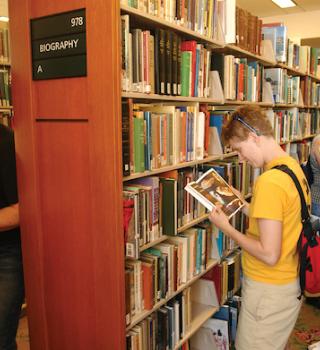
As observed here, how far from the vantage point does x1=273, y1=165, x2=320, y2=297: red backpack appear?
1.58 meters

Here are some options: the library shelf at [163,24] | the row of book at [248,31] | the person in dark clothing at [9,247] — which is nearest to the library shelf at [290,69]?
the row of book at [248,31]

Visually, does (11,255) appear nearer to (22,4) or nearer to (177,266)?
(177,266)

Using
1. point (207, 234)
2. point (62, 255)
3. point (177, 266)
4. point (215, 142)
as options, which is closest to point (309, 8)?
point (215, 142)

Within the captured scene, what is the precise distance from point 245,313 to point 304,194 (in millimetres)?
593

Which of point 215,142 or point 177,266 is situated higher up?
point 215,142

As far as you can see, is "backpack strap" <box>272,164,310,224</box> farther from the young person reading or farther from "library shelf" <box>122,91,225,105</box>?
"library shelf" <box>122,91,225,105</box>

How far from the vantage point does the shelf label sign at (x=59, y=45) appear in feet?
4.79

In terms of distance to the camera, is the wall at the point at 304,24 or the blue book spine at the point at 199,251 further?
the wall at the point at 304,24

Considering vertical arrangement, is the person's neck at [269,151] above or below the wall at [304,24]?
below

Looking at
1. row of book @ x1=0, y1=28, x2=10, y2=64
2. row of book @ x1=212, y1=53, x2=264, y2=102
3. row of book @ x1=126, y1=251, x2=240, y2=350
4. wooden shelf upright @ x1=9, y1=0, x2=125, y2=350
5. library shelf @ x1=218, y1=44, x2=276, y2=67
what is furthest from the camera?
row of book @ x1=0, y1=28, x2=10, y2=64

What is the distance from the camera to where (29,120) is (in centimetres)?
165

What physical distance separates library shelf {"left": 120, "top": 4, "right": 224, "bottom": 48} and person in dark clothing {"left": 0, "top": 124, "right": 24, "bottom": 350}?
2.47ft

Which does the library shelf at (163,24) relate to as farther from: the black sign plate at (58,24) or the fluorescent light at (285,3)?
the fluorescent light at (285,3)

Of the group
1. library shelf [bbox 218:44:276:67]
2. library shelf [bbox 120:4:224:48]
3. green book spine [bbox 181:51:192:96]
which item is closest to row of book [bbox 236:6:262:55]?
library shelf [bbox 218:44:276:67]
